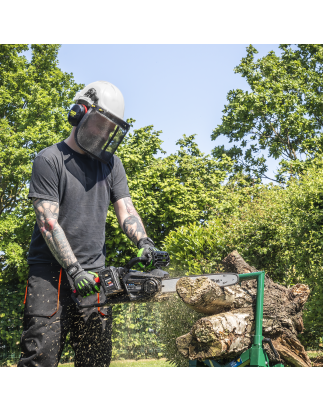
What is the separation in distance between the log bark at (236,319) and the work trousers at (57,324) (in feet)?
2.80

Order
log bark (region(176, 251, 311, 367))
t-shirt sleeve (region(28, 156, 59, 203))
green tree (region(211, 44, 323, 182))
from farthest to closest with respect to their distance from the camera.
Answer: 1. green tree (region(211, 44, 323, 182))
2. log bark (region(176, 251, 311, 367))
3. t-shirt sleeve (region(28, 156, 59, 203))

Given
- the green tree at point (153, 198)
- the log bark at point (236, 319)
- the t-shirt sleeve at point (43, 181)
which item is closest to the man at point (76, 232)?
the t-shirt sleeve at point (43, 181)

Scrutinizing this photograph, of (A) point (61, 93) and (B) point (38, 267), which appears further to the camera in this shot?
(A) point (61, 93)

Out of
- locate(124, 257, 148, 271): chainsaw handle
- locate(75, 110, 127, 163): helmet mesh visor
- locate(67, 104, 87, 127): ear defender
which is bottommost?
locate(124, 257, 148, 271): chainsaw handle

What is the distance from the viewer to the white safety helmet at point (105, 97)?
106 inches

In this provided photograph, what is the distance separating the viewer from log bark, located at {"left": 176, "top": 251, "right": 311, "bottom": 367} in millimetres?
3180

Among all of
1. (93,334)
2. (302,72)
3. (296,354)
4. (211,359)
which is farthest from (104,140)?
(302,72)

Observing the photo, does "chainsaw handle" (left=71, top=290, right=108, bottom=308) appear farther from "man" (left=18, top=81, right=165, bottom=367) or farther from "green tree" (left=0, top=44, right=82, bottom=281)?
"green tree" (left=0, top=44, right=82, bottom=281)

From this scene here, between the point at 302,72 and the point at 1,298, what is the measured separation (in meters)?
16.6

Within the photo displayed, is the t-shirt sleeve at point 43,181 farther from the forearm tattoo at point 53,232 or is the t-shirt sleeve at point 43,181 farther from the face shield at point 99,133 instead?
the face shield at point 99,133

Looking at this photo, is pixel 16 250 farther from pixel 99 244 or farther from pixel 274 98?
pixel 274 98

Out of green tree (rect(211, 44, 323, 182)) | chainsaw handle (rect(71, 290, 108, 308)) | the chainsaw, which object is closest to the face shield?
the chainsaw

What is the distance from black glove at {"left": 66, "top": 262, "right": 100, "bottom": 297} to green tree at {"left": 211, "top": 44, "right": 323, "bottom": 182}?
14807 millimetres

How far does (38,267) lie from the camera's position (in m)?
2.44
